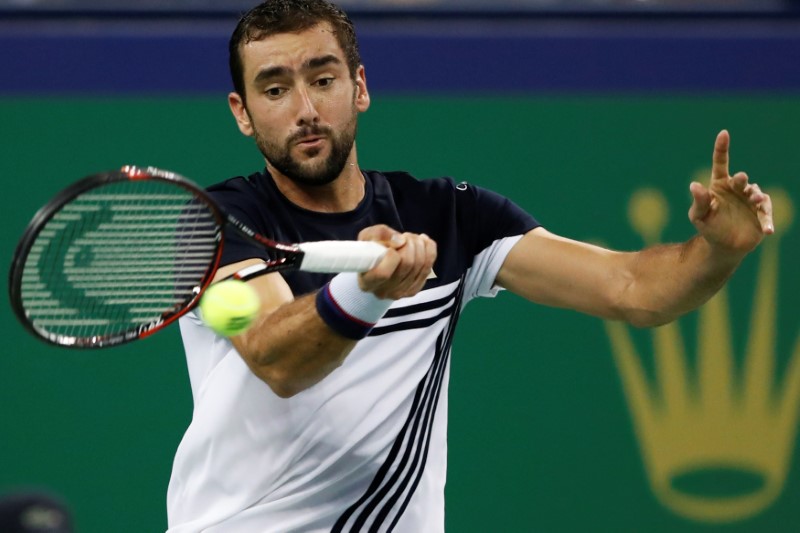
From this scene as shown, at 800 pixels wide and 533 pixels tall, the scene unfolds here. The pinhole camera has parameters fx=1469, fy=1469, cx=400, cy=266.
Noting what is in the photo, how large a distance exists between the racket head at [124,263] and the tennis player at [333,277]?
0.10 meters

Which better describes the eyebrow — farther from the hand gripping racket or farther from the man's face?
the hand gripping racket

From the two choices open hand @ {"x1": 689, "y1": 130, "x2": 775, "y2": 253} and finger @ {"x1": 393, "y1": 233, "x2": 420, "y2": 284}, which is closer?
finger @ {"x1": 393, "y1": 233, "x2": 420, "y2": 284}

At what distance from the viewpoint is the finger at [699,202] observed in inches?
113

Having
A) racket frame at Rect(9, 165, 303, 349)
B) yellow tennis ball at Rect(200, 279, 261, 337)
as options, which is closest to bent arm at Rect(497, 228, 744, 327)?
racket frame at Rect(9, 165, 303, 349)

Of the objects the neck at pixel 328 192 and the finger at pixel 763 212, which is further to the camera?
the neck at pixel 328 192

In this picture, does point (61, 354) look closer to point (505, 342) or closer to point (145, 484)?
point (145, 484)

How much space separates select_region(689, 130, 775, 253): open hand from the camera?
2.88 meters

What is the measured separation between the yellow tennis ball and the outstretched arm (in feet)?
3.06

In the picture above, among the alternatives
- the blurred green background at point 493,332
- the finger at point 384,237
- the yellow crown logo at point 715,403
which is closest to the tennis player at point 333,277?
the finger at point 384,237

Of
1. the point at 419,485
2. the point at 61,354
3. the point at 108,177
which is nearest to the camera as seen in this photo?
the point at 108,177

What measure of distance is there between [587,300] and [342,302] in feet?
2.70

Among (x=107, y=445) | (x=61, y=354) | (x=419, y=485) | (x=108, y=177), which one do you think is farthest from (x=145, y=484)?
(x=108, y=177)

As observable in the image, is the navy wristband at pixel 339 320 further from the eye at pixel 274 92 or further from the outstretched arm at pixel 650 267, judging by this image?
the outstretched arm at pixel 650 267

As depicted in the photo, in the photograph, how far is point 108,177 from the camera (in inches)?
96.9
